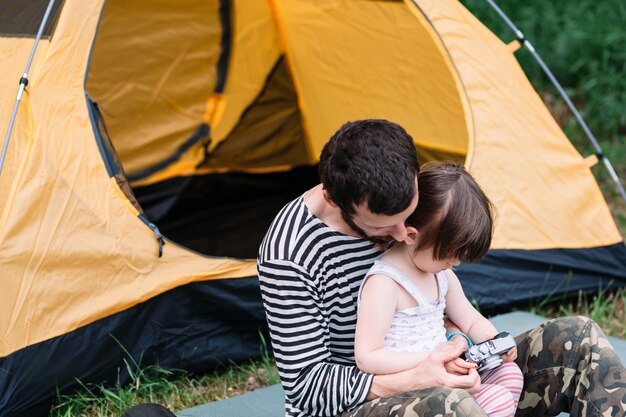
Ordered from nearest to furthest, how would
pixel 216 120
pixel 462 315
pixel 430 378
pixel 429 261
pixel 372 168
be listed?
pixel 372 168
pixel 430 378
pixel 429 261
pixel 462 315
pixel 216 120

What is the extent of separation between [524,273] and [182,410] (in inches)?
48.3

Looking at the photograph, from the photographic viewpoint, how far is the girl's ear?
1722mm

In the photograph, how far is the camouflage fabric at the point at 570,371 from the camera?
1.76 metres

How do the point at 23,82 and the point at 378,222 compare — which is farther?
the point at 23,82

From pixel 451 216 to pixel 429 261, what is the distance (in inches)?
4.2

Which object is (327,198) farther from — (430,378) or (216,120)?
→ (216,120)

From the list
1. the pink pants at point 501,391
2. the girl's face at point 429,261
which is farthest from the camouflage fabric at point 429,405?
the girl's face at point 429,261

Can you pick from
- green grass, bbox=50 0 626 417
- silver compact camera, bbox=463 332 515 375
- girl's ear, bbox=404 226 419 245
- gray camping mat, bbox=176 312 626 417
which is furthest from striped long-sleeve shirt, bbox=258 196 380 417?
green grass, bbox=50 0 626 417

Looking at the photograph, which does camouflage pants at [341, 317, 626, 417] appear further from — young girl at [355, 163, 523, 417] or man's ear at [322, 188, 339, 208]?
man's ear at [322, 188, 339, 208]

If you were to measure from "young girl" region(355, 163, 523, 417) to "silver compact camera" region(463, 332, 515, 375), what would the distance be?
28 millimetres

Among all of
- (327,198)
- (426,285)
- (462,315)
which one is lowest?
(462,315)

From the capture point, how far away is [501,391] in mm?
1751

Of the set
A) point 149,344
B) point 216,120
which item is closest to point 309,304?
point 149,344

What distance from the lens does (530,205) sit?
305 centimetres
